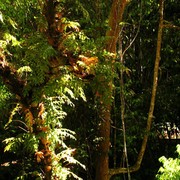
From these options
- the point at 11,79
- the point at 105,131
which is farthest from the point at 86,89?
the point at 11,79

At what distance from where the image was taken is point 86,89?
13.6ft

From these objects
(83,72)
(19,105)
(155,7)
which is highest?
(155,7)

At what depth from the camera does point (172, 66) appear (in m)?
5.28

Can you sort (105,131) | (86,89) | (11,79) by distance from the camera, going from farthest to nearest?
(105,131)
(86,89)
(11,79)

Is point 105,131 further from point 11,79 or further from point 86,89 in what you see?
point 11,79

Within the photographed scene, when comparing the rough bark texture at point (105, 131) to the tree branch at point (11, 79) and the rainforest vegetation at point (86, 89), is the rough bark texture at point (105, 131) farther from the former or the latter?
the tree branch at point (11, 79)

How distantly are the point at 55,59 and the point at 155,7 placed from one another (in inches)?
134

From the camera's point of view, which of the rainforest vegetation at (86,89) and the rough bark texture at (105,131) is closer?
the rainforest vegetation at (86,89)

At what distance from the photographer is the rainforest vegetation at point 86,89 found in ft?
7.48

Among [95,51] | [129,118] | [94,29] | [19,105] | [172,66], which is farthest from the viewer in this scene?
[172,66]

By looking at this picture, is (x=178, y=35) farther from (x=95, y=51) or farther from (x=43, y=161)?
(x=43, y=161)

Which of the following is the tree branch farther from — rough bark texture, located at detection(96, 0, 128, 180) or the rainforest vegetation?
rough bark texture, located at detection(96, 0, 128, 180)

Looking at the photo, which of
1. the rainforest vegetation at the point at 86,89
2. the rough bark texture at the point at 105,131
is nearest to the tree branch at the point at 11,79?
the rainforest vegetation at the point at 86,89

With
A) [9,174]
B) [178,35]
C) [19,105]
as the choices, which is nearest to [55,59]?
[19,105]
